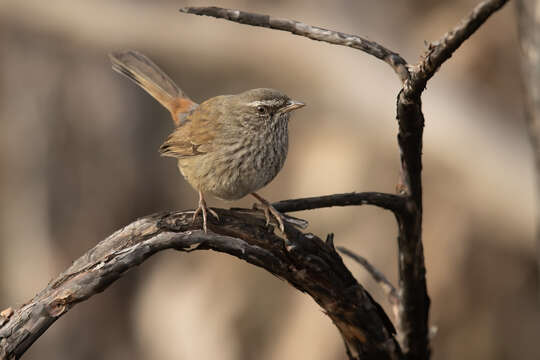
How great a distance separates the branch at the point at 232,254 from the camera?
7.36 ft

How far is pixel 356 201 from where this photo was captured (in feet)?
8.37

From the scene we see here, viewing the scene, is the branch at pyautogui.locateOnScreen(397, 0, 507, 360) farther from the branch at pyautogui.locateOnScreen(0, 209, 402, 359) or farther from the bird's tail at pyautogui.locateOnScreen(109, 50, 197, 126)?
the bird's tail at pyautogui.locateOnScreen(109, 50, 197, 126)

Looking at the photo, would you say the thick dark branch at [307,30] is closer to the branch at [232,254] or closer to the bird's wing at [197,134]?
the branch at [232,254]

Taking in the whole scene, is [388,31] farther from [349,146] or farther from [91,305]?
[91,305]

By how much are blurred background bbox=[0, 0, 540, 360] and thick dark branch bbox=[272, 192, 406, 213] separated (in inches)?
172

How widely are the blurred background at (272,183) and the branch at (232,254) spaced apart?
4129mm

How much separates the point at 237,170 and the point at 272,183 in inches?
191

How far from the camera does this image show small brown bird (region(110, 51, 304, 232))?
3.39m

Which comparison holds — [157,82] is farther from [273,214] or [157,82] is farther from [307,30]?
[307,30]

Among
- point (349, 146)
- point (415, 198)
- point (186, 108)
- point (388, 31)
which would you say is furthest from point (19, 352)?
point (388, 31)

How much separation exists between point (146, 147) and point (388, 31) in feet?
11.4

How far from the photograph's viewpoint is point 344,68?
8062 mm

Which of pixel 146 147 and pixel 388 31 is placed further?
pixel 146 147

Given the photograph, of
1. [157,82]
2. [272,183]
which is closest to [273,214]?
[157,82]
